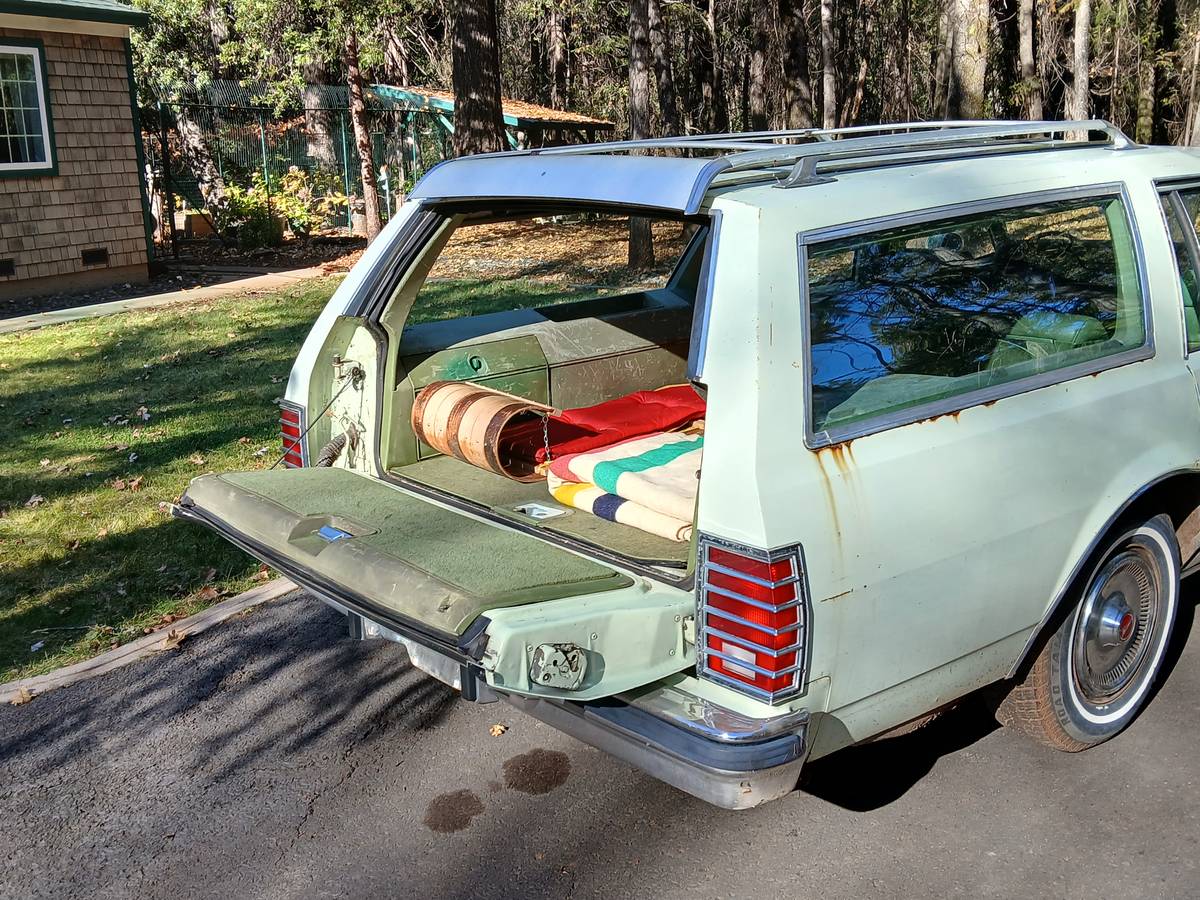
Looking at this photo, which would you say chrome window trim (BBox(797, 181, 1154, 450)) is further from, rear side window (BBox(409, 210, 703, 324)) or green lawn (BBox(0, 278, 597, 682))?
rear side window (BBox(409, 210, 703, 324))

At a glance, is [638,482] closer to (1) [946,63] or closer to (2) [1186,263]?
(2) [1186,263]

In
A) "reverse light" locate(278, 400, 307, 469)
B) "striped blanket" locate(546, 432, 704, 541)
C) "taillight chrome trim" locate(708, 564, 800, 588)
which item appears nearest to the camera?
"taillight chrome trim" locate(708, 564, 800, 588)

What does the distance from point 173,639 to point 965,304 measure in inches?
135

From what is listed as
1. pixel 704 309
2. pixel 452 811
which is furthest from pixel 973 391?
pixel 452 811

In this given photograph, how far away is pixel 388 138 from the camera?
24.6 meters

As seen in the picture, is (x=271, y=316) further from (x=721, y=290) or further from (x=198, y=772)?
(x=721, y=290)

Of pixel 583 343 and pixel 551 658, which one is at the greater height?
pixel 583 343

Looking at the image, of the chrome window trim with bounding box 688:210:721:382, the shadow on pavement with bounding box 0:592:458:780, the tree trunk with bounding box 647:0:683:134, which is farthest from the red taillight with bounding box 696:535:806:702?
the tree trunk with bounding box 647:0:683:134

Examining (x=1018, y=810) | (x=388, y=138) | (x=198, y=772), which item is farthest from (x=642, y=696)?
(x=388, y=138)

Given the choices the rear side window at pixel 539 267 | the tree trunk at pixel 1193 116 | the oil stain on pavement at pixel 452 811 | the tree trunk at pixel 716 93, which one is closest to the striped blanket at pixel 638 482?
the oil stain on pavement at pixel 452 811

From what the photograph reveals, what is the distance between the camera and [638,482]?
150 inches

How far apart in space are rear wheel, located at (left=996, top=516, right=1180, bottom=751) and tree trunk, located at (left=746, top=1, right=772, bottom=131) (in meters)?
17.6

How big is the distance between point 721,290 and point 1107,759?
2.26 m

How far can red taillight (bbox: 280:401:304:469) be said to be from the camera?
4426 millimetres
